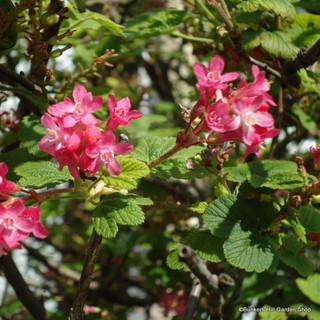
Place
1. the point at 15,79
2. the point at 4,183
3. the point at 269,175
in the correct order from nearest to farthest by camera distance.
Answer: the point at 4,183
the point at 269,175
the point at 15,79

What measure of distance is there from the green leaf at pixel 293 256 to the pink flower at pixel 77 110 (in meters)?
0.58

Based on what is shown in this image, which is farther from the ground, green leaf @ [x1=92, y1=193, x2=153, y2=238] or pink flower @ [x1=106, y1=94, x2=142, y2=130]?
pink flower @ [x1=106, y1=94, x2=142, y2=130]

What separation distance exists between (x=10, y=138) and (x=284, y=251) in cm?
90

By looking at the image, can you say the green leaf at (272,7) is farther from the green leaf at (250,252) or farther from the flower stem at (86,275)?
the flower stem at (86,275)

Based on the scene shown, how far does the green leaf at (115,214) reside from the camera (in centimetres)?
99

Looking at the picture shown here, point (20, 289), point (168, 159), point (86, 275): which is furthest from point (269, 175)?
point (20, 289)

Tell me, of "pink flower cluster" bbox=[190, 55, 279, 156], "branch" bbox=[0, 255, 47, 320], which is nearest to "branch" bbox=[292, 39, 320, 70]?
"pink flower cluster" bbox=[190, 55, 279, 156]

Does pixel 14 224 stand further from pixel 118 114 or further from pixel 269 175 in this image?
pixel 269 175

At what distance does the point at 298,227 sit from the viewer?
119cm

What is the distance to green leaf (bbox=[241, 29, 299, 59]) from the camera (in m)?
1.39

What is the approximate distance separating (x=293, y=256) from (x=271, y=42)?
573 millimetres

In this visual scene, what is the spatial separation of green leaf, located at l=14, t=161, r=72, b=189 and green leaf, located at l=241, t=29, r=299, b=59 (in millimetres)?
644

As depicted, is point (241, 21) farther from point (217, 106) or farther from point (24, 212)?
point (24, 212)

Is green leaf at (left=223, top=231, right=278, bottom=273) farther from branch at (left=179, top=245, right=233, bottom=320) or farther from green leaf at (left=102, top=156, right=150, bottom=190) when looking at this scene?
green leaf at (left=102, top=156, right=150, bottom=190)
